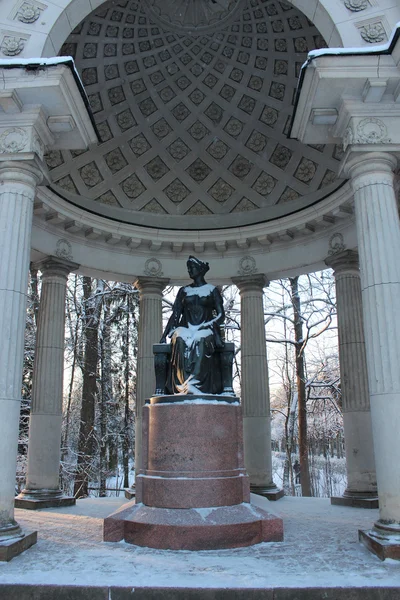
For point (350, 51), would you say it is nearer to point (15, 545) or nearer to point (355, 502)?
point (15, 545)

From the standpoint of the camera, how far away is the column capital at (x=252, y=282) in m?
22.1

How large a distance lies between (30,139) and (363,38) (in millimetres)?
8449

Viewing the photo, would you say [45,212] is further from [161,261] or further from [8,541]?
[8,541]

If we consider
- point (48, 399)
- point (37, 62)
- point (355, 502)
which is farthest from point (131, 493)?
point (37, 62)

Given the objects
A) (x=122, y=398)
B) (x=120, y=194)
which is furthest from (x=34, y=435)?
(x=122, y=398)

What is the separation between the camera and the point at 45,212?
19.1m

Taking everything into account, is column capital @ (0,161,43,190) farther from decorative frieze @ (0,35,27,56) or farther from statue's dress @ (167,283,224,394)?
→ statue's dress @ (167,283,224,394)

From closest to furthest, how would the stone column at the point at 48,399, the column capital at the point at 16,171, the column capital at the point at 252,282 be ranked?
1. the column capital at the point at 16,171
2. the stone column at the point at 48,399
3. the column capital at the point at 252,282

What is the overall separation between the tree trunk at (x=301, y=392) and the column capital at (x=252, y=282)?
527 inches

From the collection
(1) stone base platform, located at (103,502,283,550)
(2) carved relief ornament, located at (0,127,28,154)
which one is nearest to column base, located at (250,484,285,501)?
(1) stone base platform, located at (103,502,283,550)

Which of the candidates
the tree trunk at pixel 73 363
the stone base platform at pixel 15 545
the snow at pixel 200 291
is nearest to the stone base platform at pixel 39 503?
the stone base platform at pixel 15 545

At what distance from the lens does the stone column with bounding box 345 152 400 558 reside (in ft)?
33.2

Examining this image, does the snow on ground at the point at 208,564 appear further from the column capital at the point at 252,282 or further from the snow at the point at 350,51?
the column capital at the point at 252,282

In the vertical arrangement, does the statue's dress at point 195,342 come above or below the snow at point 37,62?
below
